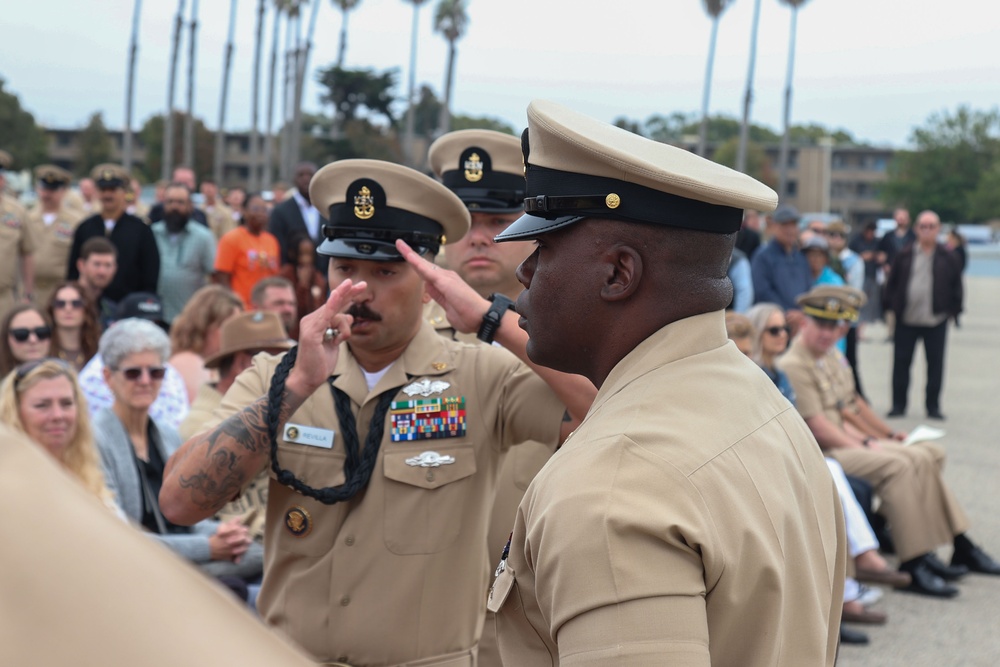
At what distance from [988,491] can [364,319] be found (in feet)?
25.2

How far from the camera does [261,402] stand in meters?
2.73

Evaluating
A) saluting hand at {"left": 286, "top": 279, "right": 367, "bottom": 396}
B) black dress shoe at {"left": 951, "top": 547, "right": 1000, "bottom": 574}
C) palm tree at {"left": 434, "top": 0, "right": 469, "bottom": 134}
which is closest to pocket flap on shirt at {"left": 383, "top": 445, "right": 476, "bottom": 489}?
saluting hand at {"left": 286, "top": 279, "right": 367, "bottom": 396}

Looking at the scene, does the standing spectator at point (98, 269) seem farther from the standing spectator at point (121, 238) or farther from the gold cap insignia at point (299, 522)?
the gold cap insignia at point (299, 522)

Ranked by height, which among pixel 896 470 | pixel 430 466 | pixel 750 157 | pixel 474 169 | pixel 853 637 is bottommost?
pixel 853 637

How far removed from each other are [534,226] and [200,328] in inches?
215

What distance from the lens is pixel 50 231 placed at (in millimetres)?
9820

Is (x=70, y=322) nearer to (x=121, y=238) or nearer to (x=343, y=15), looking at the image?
(x=121, y=238)

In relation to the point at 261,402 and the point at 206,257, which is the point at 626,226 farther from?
the point at 206,257

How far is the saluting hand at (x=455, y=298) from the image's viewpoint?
8.82 feet

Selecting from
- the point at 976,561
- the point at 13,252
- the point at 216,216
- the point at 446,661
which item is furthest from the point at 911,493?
the point at 216,216

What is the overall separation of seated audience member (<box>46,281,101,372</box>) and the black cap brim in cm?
569

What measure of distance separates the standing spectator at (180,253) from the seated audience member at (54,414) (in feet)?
16.0

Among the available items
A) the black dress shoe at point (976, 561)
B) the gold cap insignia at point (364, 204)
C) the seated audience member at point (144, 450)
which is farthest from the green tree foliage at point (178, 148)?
the gold cap insignia at point (364, 204)

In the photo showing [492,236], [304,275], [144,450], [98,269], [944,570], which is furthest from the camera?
[304,275]
